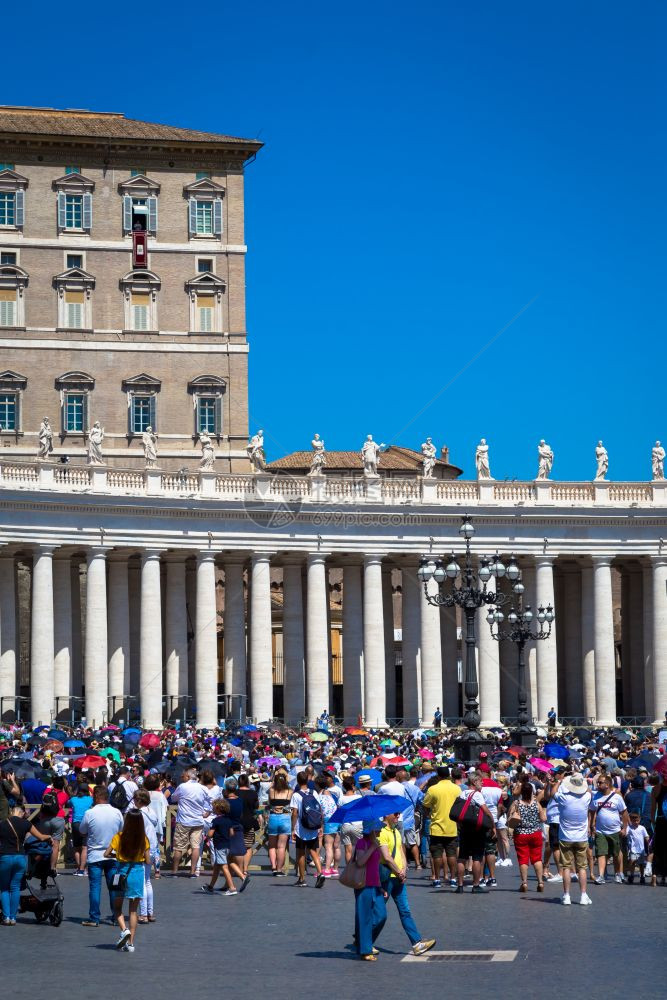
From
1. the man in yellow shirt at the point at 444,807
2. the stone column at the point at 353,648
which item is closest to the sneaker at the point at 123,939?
the man in yellow shirt at the point at 444,807

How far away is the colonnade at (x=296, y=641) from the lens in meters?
68.8

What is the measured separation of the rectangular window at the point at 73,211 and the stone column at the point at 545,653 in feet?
102

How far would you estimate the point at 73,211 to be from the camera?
90.6m

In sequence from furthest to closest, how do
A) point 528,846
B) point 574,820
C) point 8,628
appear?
point 8,628 → point 528,846 → point 574,820

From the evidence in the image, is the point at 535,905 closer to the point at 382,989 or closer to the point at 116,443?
the point at 382,989

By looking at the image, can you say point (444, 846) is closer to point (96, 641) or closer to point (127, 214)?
point (96, 641)

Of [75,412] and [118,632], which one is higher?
[75,412]

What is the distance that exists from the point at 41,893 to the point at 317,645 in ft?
155

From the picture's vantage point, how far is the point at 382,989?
20938 mm

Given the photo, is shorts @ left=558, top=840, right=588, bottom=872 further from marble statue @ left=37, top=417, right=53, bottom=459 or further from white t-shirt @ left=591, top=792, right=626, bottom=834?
marble statue @ left=37, top=417, right=53, bottom=459

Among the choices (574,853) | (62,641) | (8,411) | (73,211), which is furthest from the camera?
(73,211)

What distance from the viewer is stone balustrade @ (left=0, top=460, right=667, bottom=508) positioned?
68.8 m

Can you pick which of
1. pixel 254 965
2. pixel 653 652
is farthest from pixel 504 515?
pixel 254 965

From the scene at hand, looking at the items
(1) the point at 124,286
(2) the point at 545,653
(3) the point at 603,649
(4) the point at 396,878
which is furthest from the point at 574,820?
(1) the point at 124,286
